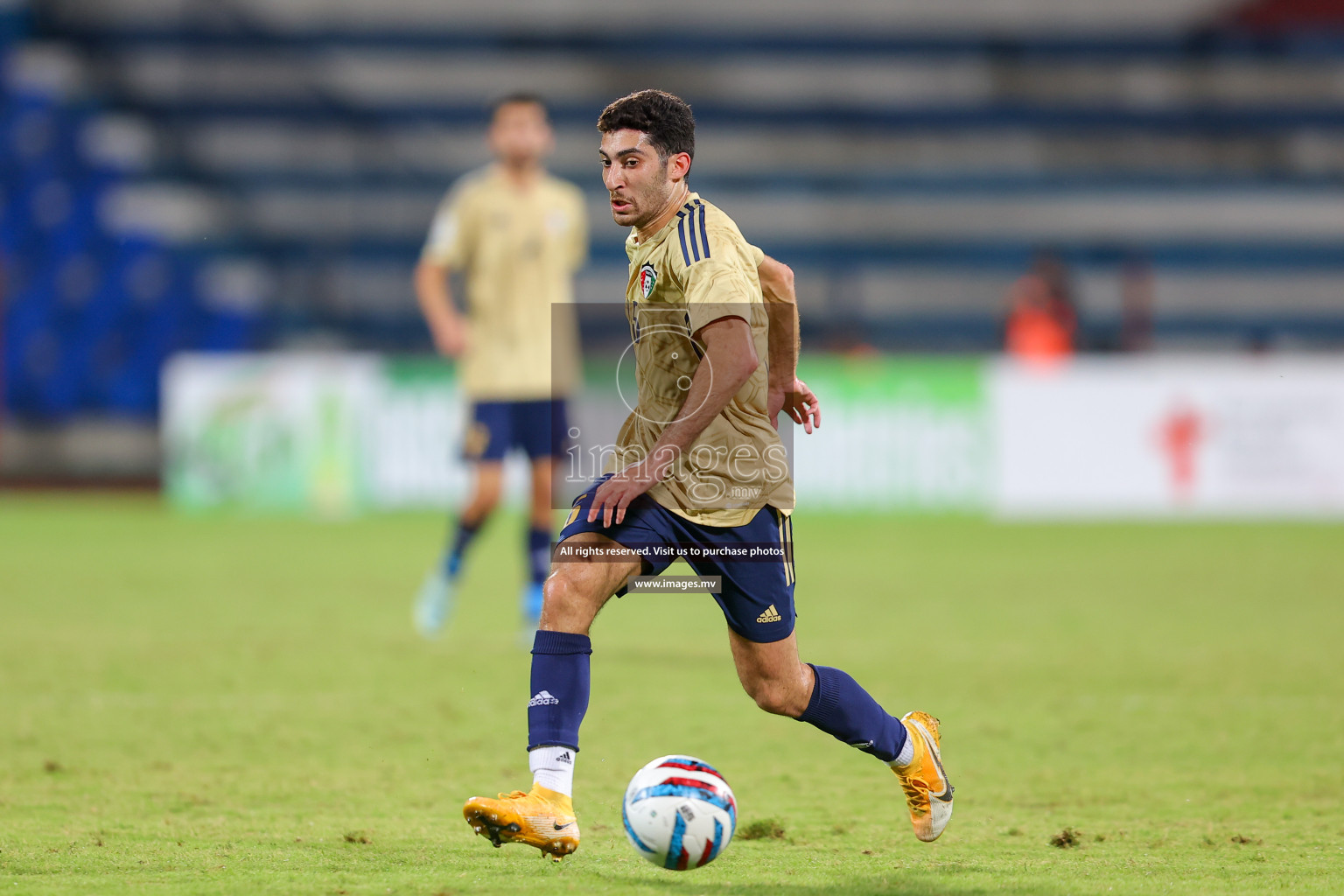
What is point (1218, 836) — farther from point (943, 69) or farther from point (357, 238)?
point (943, 69)

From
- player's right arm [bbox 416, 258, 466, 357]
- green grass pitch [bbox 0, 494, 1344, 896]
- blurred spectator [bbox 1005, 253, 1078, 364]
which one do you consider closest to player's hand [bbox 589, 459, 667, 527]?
green grass pitch [bbox 0, 494, 1344, 896]

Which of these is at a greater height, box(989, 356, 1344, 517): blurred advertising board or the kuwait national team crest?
the kuwait national team crest

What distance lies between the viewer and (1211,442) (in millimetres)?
14523

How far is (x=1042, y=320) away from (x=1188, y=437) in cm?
258

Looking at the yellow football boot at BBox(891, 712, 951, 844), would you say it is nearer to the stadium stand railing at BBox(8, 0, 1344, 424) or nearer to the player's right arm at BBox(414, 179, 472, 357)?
the player's right arm at BBox(414, 179, 472, 357)

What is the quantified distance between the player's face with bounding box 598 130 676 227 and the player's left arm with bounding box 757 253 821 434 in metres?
0.32

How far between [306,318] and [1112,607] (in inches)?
502

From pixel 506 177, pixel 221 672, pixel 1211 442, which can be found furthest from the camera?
pixel 1211 442

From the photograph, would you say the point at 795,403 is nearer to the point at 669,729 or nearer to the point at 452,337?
the point at 669,729

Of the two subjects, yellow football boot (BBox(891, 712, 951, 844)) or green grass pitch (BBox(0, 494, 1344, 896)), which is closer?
green grass pitch (BBox(0, 494, 1344, 896))

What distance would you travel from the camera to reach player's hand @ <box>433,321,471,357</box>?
773 cm

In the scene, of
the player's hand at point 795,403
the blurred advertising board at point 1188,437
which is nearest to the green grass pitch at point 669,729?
the player's hand at point 795,403

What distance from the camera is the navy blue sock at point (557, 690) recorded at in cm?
384

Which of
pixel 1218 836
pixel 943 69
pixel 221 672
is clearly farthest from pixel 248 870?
pixel 943 69
